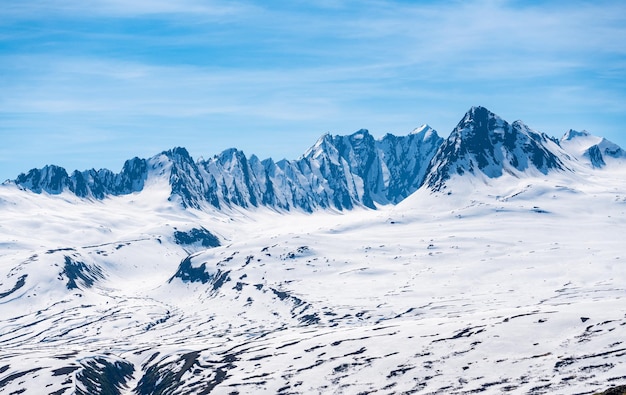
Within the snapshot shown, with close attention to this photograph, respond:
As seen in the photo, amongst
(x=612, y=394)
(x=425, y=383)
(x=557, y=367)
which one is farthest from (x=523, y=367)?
(x=612, y=394)

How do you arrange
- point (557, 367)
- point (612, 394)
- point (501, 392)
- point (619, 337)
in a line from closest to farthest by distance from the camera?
point (612, 394), point (501, 392), point (557, 367), point (619, 337)

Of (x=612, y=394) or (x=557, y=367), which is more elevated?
(x=612, y=394)

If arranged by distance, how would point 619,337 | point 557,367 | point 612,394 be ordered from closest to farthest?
1. point 612,394
2. point 557,367
3. point 619,337

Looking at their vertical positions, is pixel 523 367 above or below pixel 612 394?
below

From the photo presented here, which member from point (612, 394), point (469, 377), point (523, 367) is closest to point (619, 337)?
point (523, 367)

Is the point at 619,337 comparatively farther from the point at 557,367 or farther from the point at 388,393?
the point at 388,393

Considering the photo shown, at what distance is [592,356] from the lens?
190 metres

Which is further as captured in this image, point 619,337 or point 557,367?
point 619,337

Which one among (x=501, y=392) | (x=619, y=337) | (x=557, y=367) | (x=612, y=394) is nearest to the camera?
(x=612, y=394)

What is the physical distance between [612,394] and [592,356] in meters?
66.9

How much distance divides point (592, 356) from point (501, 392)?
98.8ft

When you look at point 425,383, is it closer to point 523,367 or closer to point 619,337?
point 523,367

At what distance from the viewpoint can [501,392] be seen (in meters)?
176

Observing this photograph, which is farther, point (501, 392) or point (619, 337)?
point (619, 337)
